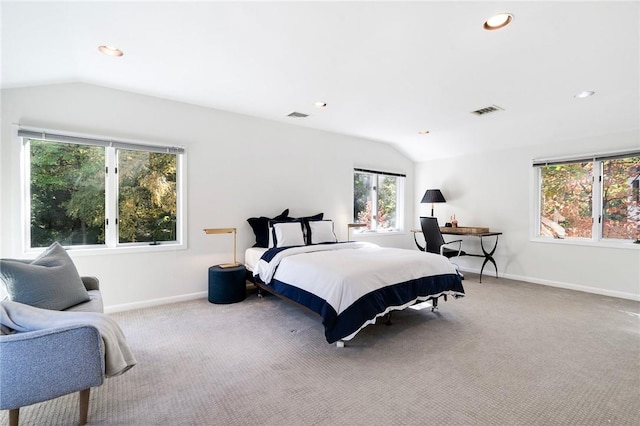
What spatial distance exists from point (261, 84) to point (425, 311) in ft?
10.2

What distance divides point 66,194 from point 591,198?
22.1 ft

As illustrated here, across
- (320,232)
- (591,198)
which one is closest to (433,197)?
(591,198)

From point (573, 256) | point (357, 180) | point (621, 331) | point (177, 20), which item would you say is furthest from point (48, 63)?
point (573, 256)

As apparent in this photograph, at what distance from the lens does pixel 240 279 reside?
377 centimetres

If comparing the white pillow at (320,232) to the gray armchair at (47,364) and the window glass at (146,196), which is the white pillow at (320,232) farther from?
the gray armchair at (47,364)

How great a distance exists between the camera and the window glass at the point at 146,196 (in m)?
A: 3.53

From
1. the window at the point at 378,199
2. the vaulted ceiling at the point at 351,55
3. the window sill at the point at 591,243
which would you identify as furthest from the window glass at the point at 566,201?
the window at the point at 378,199

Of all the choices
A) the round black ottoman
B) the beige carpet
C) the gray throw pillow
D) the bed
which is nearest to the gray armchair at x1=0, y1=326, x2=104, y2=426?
the beige carpet

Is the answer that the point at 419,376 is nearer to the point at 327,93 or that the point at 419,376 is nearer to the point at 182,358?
the point at 182,358

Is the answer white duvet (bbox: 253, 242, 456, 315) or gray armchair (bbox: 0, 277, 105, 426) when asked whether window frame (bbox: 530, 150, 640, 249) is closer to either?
white duvet (bbox: 253, 242, 456, 315)

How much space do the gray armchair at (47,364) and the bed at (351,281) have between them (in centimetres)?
153

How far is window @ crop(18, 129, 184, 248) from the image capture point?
3.08m

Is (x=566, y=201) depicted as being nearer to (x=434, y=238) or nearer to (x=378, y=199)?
(x=434, y=238)

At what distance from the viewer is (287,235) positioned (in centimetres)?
398
